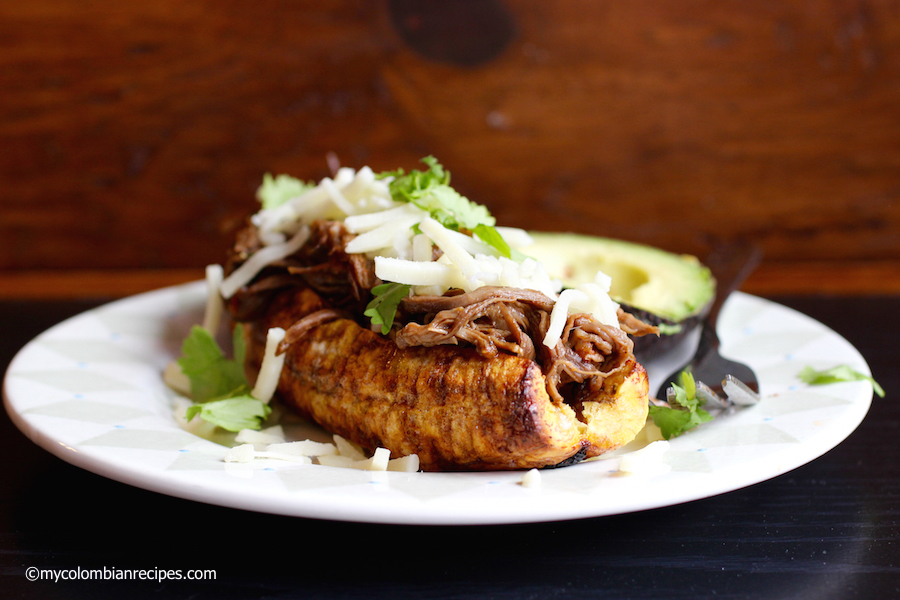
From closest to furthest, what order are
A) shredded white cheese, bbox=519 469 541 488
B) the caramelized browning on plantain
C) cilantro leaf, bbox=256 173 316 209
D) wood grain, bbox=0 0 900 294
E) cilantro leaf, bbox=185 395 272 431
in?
shredded white cheese, bbox=519 469 541 488
the caramelized browning on plantain
cilantro leaf, bbox=185 395 272 431
cilantro leaf, bbox=256 173 316 209
wood grain, bbox=0 0 900 294

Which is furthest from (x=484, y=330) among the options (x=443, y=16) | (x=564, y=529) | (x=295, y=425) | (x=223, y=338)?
(x=443, y=16)

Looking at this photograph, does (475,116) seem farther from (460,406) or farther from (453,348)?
(460,406)

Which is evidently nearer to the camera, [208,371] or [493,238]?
[493,238]

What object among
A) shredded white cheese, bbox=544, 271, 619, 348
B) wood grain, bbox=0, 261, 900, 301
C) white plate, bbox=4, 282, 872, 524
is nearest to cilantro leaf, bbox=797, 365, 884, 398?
white plate, bbox=4, 282, 872, 524

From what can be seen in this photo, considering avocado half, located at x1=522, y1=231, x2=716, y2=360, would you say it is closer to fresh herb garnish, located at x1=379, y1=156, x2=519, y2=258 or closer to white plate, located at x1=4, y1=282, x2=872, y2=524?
white plate, located at x1=4, y1=282, x2=872, y2=524

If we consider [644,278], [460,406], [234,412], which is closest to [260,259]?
[234,412]

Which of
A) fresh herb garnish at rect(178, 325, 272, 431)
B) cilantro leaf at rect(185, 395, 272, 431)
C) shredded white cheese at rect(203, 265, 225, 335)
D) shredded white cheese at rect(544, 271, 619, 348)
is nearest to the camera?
shredded white cheese at rect(544, 271, 619, 348)

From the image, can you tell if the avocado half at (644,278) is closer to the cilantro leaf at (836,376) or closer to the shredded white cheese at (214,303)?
the cilantro leaf at (836,376)
